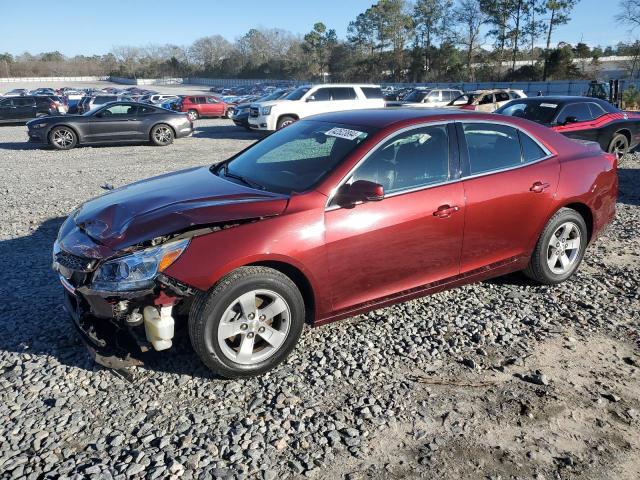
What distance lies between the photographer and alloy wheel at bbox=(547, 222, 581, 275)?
4.70 meters

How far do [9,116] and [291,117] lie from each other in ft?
48.4

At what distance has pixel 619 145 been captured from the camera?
11008 mm

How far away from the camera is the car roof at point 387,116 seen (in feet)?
13.2

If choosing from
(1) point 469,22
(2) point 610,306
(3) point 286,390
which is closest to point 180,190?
(3) point 286,390

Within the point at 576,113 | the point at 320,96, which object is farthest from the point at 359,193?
the point at 320,96

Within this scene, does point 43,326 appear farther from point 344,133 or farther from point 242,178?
point 344,133

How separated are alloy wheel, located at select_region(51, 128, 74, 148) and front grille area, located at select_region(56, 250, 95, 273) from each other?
1367 cm

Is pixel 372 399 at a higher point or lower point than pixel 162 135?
lower

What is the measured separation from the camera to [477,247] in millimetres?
4137

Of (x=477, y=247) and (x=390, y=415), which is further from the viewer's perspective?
(x=477, y=247)

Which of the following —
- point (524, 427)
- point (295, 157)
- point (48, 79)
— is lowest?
point (524, 427)

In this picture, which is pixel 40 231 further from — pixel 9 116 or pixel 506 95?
pixel 9 116

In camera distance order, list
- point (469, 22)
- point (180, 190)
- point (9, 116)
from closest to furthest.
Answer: point (180, 190)
point (9, 116)
point (469, 22)

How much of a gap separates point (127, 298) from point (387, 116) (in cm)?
243
